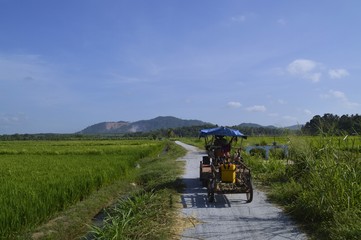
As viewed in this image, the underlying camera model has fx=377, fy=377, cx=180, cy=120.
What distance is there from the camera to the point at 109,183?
15.1 metres

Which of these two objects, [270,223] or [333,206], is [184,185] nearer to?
[270,223]

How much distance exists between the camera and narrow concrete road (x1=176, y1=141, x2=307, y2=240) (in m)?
6.94

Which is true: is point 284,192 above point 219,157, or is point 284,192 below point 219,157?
below

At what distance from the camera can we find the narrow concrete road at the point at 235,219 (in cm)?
694

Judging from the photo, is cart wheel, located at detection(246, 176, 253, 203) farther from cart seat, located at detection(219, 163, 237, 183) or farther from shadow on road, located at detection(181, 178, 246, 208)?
cart seat, located at detection(219, 163, 237, 183)

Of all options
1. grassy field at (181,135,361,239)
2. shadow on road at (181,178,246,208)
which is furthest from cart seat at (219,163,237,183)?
grassy field at (181,135,361,239)

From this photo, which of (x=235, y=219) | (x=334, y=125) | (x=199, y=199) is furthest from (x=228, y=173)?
(x=334, y=125)

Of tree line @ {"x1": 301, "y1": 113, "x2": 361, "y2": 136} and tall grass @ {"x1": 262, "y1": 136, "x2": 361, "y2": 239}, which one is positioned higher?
tree line @ {"x1": 301, "y1": 113, "x2": 361, "y2": 136}

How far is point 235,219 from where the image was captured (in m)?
8.17

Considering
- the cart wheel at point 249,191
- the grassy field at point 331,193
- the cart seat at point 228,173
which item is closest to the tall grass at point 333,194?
the grassy field at point 331,193

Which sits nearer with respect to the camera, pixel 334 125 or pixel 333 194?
pixel 333 194

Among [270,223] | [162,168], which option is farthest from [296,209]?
[162,168]

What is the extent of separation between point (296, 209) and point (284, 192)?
6.18 ft

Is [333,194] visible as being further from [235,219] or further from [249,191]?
[249,191]
